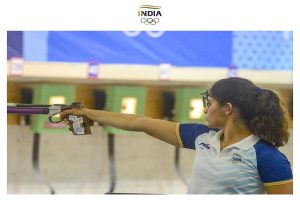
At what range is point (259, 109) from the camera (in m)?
1.56

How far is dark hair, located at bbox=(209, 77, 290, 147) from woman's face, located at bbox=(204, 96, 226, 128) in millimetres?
19

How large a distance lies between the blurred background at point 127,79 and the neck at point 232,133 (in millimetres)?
176

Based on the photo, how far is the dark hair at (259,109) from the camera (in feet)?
5.06

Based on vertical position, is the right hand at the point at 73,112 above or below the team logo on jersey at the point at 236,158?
above

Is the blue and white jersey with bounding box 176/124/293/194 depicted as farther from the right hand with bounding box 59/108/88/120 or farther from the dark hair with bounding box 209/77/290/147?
the right hand with bounding box 59/108/88/120

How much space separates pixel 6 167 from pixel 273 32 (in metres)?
1.12

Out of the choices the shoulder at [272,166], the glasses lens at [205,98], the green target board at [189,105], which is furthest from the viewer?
the green target board at [189,105]

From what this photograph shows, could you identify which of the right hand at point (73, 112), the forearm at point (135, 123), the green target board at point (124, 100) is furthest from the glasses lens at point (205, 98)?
the right hand at point (73, 112)

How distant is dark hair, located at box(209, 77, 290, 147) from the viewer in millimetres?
1543

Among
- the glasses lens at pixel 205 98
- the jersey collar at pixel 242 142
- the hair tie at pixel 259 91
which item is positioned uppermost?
the hair tie at pixel 259 91

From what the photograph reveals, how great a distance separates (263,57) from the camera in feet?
6.33

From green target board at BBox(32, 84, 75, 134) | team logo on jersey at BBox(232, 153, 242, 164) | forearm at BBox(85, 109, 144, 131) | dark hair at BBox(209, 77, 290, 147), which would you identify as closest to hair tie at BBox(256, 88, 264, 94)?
dark hair at BBox(209, 77, 290, 147)
